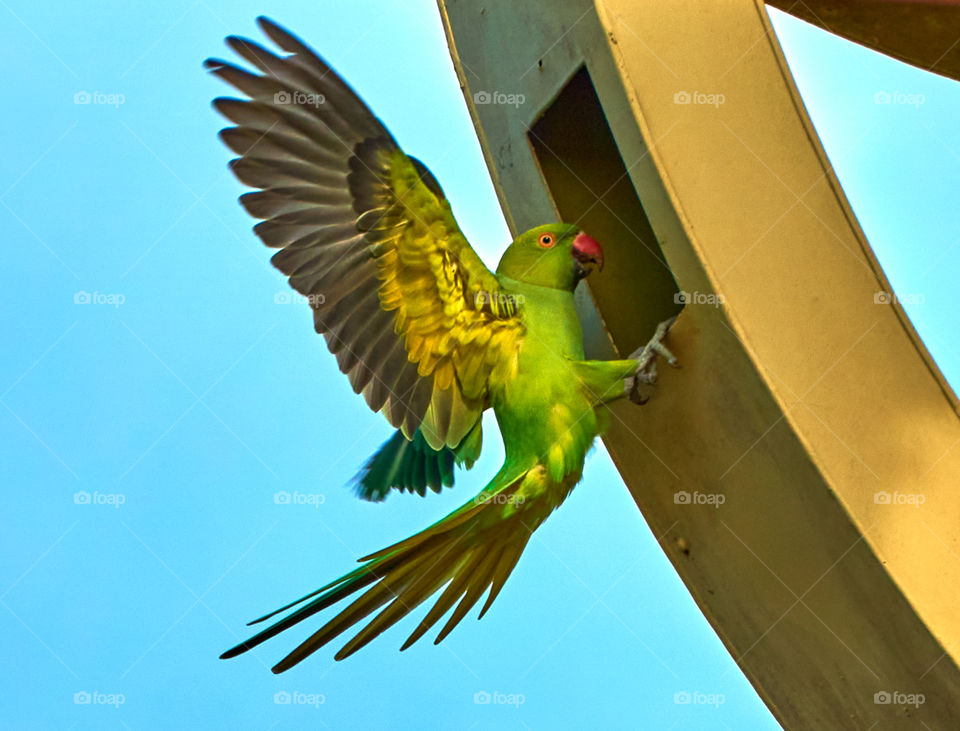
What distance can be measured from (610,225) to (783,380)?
51.2 inches

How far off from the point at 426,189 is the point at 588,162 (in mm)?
1016

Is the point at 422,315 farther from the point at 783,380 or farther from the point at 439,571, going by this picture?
the point at 783,380

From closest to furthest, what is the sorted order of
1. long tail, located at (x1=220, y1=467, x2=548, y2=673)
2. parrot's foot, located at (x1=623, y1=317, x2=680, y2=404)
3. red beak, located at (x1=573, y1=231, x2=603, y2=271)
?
long tail, located at (x1=220, y1=467, x2=548, y2=673) < parrot's foot, located at (x1=623, y1=317, x2=680, y2=404) < red beak, located at (x1=573, y1=231, x2=603, y2=271)

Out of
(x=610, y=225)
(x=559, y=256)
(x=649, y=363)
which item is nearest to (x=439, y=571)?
(x=649, y=363)

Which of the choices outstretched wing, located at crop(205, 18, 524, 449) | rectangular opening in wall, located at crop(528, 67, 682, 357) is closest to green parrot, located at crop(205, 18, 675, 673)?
outstretched wing, located at crop(205, 18, 524, 449)

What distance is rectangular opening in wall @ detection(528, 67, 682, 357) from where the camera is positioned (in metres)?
4.51

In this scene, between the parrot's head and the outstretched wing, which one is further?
the parrot's head

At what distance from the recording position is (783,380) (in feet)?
11.9

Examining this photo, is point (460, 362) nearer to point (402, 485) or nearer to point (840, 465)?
point (402, 485)

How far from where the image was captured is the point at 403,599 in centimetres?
364

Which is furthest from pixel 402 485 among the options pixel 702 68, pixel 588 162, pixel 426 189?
pixel 702 68

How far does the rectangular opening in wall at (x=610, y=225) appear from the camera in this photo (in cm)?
451

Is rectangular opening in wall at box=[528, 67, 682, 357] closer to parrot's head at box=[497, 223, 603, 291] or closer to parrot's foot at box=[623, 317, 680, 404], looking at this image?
parrot's head at box=[497, 223, 603, 291]

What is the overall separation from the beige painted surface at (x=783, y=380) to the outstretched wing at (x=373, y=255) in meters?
0.73
